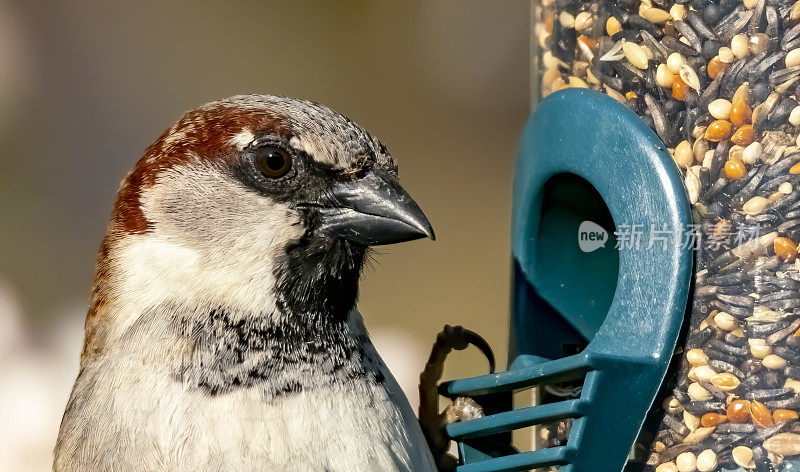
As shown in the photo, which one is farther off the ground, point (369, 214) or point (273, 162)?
point (273, 162)

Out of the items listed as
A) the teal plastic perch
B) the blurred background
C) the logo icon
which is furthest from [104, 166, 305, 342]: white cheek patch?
the blurred background

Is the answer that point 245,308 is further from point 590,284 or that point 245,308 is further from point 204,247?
point 590,284

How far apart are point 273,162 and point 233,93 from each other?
3.45 metres

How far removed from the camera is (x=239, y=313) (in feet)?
6.55

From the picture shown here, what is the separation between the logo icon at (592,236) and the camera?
2.39 meters

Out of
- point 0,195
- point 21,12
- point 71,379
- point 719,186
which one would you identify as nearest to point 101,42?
point 21,12

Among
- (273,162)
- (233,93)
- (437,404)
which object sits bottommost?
(437,404)

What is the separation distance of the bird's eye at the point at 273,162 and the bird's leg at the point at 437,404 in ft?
2.10

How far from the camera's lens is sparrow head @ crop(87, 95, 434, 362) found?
2.03m

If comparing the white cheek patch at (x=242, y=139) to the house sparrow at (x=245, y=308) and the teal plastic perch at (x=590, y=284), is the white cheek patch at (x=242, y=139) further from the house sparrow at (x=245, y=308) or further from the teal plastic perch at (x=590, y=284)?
the teal plastic perch at (x=590, y=284)

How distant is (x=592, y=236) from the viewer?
2.40 m

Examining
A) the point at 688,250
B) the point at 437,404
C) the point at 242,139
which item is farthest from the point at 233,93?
the point at 688,250

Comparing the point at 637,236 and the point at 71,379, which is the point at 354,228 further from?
the point at 71,379

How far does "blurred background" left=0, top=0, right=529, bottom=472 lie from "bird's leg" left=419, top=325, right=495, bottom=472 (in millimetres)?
2296
